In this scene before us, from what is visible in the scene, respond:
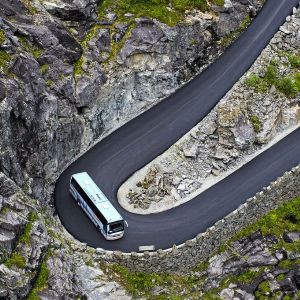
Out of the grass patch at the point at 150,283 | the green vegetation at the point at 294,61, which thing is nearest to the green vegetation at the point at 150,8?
the green vegetation at the point at 294,61

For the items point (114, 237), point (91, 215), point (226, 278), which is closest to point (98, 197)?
point (91, 215)

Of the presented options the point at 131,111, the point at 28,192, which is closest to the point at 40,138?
the point at 28,192

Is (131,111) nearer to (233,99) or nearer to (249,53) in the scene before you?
(233,99)

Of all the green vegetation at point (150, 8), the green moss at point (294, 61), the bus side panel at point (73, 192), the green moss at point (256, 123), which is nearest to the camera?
the bus side panel at point (73, 192)

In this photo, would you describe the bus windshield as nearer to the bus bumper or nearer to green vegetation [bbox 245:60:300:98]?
the bus bumper

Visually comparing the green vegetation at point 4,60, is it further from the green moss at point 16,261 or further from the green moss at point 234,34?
the green moss at point 234,34

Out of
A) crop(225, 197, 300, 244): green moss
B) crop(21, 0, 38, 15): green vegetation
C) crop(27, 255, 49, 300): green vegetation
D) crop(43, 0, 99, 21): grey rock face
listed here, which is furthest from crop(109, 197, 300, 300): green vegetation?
crop(43, 0, 99, 21): grey rock face

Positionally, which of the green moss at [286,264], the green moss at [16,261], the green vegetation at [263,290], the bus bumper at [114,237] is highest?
the green moss at [16,261]
